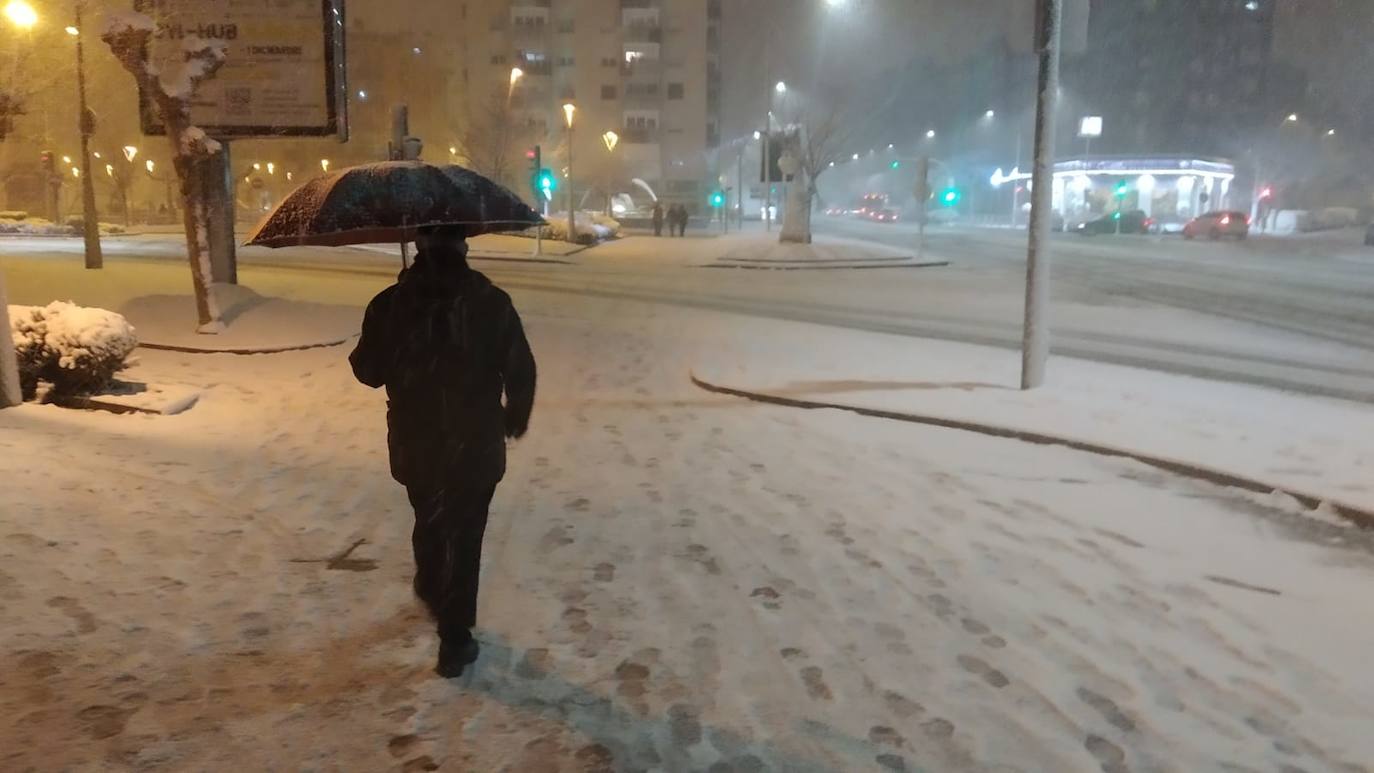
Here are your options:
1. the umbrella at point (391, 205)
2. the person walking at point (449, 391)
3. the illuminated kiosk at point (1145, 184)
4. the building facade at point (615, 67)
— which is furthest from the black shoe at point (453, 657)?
the building facade at point (615, 67)

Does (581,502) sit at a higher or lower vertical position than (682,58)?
lower

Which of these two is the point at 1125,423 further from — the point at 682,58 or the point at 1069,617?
the point at 682,58

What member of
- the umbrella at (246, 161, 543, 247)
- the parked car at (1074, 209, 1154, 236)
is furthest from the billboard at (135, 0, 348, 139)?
the parked car at (1074, 209, 1154, 236)

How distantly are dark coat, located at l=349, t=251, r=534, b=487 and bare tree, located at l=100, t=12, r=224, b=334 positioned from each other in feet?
30.2

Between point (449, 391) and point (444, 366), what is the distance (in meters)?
0.10

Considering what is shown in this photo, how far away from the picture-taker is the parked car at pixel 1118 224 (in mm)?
56062

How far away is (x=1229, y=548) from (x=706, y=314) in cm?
1173

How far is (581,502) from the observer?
6.70m

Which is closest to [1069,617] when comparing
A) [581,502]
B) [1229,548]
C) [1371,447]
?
[1229,548]

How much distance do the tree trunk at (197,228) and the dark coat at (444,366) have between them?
928cm

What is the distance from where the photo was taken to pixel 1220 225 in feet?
159

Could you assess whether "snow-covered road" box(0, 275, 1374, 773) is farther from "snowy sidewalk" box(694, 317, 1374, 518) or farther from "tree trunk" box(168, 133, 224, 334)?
"tree trunk" box(168, 133, 224, 334)

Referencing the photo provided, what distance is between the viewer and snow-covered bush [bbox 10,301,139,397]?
851 cm

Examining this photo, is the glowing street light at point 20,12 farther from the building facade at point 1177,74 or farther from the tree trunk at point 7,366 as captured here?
the building facade at point 1177,74
